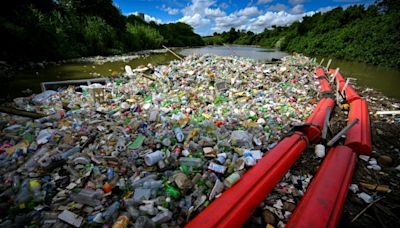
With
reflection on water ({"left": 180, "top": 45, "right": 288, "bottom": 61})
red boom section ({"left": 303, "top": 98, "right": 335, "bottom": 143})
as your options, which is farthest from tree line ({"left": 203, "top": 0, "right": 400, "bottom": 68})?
red boom section ({"left": 303, "top": 98, "right": 335, "bottom": 143})

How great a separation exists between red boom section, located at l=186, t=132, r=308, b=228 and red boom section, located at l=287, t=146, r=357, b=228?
0.25 m

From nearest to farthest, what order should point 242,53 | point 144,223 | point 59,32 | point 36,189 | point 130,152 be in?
point 144,223 < point 36,189 < point 130,152 < point 59,32 < point 242,53

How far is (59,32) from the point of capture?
9.01 metres

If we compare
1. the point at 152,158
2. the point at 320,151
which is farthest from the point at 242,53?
the point at 152,158

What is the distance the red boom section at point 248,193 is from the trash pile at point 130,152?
195 millimetres

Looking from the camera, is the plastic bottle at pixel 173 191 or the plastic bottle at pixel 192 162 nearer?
the plastic bottle at pixel 173 191

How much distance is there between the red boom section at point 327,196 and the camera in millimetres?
1175

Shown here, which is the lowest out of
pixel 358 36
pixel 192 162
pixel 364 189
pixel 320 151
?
pixel 364 189

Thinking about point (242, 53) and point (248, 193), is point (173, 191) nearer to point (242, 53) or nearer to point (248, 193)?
point (248, 193)

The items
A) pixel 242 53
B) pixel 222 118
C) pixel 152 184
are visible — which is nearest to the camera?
pixel 152 184

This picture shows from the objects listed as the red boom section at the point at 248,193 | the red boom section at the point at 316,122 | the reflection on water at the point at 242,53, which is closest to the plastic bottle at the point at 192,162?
the red boom section at the point at 248,193

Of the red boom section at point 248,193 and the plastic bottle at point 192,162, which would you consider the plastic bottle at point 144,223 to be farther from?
the plastic bottle at point 192,162

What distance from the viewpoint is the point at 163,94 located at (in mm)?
3826

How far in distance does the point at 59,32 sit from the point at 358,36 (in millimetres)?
21878
